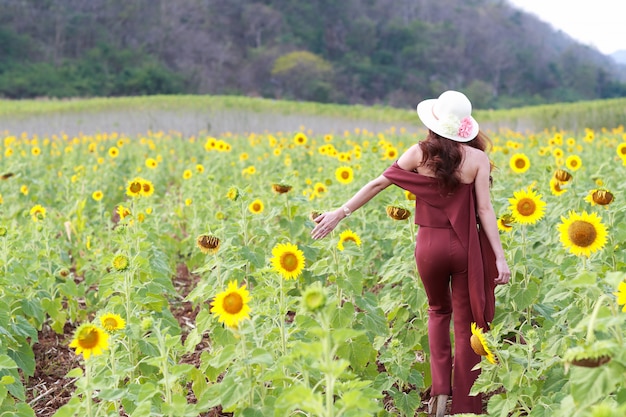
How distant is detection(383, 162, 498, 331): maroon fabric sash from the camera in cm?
291

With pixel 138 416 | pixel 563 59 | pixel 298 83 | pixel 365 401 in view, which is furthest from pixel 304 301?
pixel 563 59

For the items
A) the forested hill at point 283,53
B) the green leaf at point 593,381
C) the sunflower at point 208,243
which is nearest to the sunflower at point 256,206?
the sunflower at point 208,243

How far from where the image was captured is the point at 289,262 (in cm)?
258

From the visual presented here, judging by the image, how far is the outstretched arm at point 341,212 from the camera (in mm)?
2998

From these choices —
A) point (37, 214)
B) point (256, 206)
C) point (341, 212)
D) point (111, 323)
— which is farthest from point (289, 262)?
point (37, 214)

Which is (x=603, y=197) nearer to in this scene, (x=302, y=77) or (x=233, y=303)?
(x=233, y=303)

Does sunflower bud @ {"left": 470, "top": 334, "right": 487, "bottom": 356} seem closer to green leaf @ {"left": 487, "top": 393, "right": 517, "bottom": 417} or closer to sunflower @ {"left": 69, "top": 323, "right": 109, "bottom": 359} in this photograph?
green leaf @ {"left": 487, "top": 393, "right": 517, "bottom": 417}

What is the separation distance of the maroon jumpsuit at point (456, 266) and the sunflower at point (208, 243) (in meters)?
0.75

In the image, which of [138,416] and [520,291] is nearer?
[138,416]

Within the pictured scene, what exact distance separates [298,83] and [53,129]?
117ft

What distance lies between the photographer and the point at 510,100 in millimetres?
61312

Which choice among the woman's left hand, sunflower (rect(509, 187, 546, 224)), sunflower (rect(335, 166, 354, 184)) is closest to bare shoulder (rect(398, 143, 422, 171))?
the woman's left hand

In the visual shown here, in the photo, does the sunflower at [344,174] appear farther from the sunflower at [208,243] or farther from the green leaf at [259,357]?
the green leaf at [259,357]

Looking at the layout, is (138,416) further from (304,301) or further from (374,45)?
(374,45)
